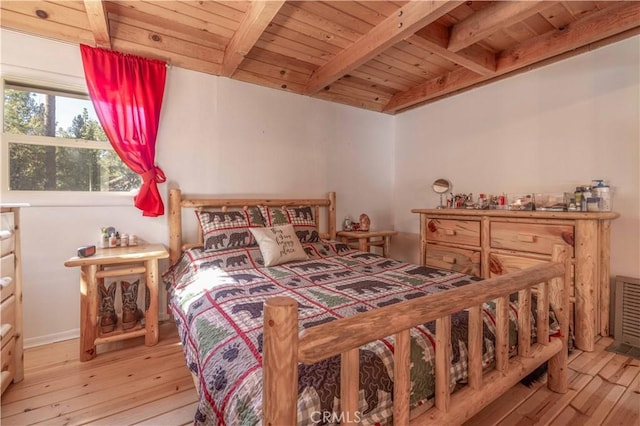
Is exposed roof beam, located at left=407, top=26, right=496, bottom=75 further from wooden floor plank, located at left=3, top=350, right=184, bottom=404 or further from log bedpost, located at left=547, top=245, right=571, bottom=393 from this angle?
wooden floor plank, located at left=3, top=350, right=184, bottom=404

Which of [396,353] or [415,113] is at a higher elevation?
[415,113]

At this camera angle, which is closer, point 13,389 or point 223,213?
point 13,389

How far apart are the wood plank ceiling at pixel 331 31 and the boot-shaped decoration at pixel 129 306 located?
6.04 feet

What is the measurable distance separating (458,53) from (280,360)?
8.87 ft

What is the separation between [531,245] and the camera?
2266 millimetres

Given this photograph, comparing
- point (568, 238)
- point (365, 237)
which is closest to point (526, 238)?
point (568, 238)

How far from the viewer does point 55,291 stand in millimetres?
2166

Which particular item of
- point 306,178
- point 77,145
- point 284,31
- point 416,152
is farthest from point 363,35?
point 77,145

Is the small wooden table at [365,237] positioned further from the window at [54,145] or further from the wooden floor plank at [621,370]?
the window at [54,145]

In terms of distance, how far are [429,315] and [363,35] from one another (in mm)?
2241

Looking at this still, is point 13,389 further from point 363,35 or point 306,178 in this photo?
point 363,35

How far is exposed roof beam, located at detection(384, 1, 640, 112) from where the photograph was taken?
2.01 meters

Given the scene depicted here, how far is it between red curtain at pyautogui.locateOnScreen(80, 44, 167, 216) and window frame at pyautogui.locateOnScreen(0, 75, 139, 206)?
0.61ft

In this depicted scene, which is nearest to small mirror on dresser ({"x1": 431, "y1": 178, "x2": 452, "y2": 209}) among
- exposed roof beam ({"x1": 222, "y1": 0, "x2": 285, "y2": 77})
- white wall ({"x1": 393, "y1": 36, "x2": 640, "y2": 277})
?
white wall ({"x1": 393, "y1": 36, "x2": 640, "y2": 277})
